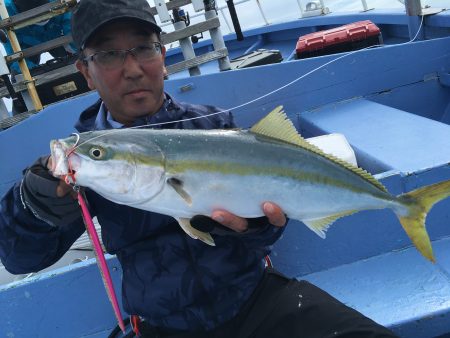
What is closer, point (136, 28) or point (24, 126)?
Answer: point (136, 28)

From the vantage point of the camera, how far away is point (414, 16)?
218 inches

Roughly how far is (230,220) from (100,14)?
48.8 inches

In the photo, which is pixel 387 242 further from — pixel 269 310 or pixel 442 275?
pixel 269 310

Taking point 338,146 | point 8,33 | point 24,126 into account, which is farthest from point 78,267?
point 8,33

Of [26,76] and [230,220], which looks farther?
[26,76]

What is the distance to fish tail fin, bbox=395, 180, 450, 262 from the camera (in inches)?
73.4

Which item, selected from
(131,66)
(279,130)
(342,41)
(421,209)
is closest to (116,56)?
(131,66)

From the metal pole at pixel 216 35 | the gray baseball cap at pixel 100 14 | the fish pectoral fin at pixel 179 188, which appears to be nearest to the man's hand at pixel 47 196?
the fish pectoral fin at pixel 179 188

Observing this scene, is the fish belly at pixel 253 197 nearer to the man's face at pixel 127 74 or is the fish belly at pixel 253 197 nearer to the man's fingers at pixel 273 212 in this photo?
the man's fingers at pixel 273 212

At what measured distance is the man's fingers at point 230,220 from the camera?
174 cm

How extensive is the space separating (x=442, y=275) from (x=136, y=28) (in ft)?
7.64

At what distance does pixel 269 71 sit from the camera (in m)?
4.65

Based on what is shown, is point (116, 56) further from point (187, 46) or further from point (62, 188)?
point (187, 46)

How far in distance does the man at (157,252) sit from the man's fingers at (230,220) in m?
0.04
